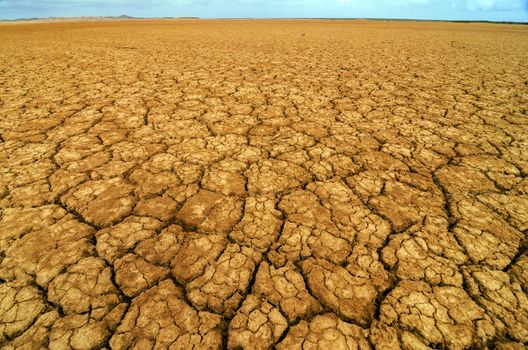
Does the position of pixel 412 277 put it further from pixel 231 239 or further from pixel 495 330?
pixel 231 239

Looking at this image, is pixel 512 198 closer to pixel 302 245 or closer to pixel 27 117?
pixel 302 245

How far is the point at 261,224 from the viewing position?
162 cm

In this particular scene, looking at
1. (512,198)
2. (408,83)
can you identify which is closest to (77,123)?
(512,198)

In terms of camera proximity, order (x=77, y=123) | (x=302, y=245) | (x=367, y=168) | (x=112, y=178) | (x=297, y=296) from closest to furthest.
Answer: (x=297, y=296)
(x=302, y=245)
(x=112, y=178)
(x=367, y=168)
(x=77, y=123)

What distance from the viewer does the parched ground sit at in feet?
3.69

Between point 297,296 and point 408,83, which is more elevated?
point 408,83

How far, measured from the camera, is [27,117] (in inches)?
115

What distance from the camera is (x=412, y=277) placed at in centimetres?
132

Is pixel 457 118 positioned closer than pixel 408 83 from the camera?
Yes

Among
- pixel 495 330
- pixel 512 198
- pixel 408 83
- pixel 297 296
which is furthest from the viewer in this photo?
pixel 408 83

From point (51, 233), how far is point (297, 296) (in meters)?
1.33

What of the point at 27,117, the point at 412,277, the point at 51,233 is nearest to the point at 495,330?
the point at 412,277

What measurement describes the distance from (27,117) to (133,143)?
4.68 ft

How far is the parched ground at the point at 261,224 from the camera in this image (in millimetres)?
1125
